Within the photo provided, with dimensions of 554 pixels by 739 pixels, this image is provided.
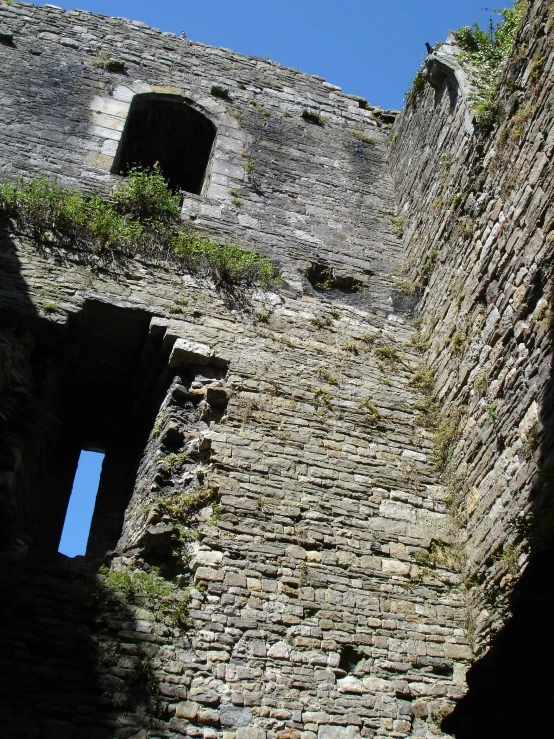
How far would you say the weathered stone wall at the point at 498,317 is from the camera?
4.82 metres

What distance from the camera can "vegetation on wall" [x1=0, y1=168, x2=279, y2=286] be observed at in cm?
662

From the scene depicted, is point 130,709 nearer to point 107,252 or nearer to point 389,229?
point 107,252

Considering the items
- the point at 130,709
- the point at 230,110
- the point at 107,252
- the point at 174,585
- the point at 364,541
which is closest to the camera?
the point at 130,709

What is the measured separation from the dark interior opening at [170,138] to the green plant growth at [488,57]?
2815mm

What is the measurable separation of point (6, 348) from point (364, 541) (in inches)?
109

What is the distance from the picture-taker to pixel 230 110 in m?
9.12

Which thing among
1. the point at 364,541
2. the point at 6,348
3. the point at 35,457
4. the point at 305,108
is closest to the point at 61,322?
the point at 6,348

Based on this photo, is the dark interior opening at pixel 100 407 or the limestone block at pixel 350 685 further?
the dark interior opening at pixel 100 407

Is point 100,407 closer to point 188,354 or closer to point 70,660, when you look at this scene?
point 188,354

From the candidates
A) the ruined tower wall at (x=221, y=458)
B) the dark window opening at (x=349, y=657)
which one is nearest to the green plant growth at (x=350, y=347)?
the ruined tower wall at (x=221, y=458)

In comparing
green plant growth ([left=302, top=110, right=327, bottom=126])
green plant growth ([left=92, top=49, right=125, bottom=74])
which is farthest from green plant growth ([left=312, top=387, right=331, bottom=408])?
green plant growth ([left=92, top=49, right=125, bottom=74])

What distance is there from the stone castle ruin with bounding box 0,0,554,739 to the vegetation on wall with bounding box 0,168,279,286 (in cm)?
5

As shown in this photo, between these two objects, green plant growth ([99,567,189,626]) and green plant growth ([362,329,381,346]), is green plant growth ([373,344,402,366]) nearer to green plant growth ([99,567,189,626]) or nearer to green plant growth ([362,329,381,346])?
green plant growth ([362,329,381,346])

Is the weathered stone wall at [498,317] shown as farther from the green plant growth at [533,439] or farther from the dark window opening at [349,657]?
the dark window opening at [349,657]
